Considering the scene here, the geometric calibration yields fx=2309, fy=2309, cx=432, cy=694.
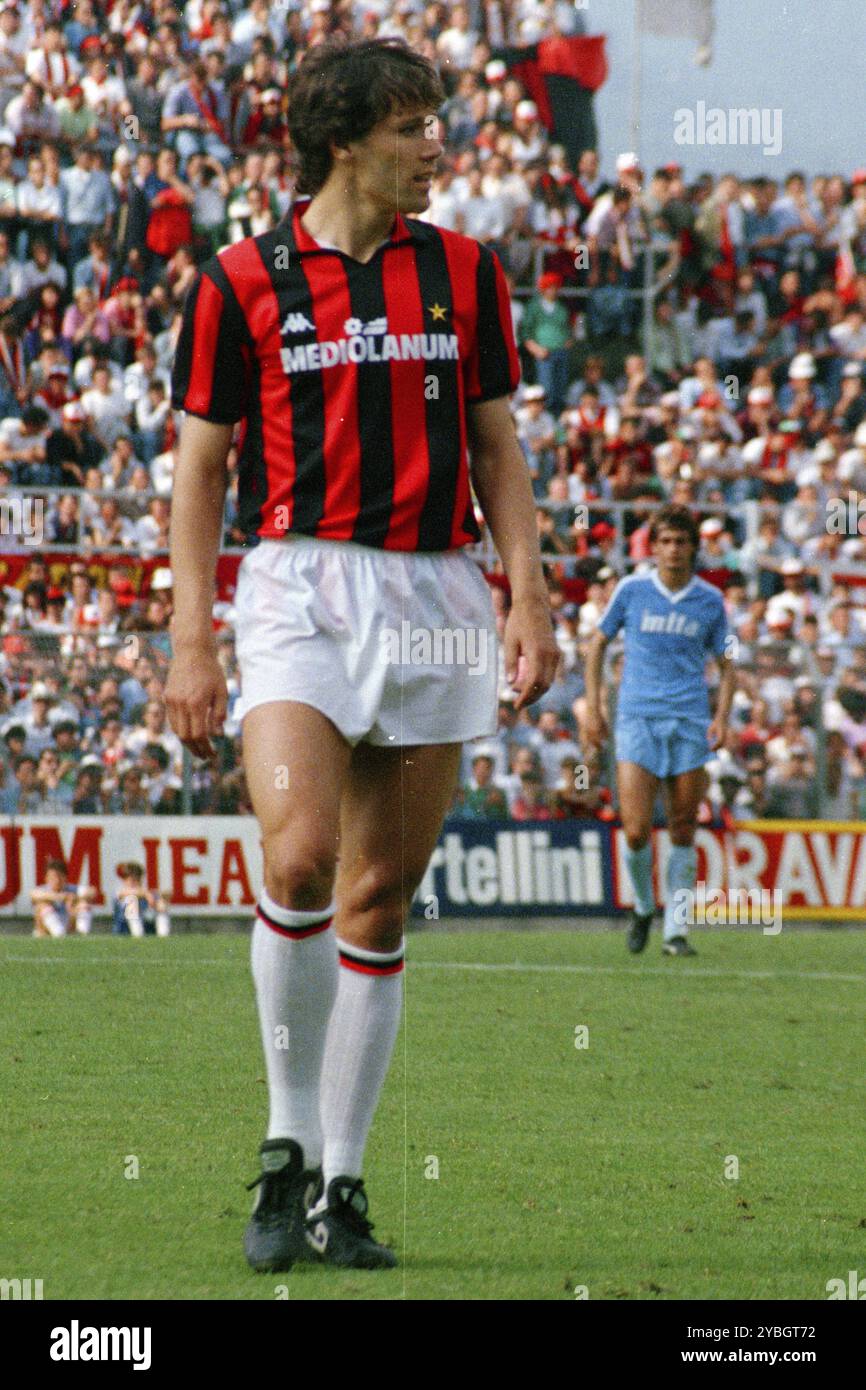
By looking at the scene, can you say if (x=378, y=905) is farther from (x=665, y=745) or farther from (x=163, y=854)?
(x=163, y=854)

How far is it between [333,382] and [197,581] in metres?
0.40

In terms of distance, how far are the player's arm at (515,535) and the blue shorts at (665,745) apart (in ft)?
21.2

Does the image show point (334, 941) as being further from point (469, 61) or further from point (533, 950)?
point (469, 61)

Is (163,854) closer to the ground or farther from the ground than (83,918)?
farther from the ground

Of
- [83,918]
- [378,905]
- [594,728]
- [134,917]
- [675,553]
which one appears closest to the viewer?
[378,905]

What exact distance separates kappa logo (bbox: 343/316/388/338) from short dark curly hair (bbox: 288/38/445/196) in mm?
294

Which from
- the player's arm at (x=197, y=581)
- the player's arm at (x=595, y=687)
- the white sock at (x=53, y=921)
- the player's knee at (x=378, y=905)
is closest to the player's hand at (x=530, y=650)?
the player's knee at (x=378, y=905)

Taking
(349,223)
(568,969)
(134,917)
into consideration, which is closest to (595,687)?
(568,969)

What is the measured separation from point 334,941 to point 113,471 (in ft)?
36.8

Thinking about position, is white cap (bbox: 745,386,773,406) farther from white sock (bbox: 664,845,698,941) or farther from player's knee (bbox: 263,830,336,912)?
player's knee (bbox: 263,830,336,912)

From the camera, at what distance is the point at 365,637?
3797mm

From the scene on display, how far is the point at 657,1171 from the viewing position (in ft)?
16.3

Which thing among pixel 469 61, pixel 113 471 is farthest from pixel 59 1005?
pixel 469 61

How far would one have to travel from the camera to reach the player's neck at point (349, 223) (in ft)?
12.7
